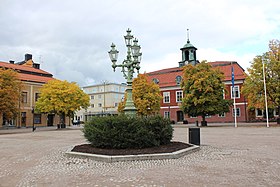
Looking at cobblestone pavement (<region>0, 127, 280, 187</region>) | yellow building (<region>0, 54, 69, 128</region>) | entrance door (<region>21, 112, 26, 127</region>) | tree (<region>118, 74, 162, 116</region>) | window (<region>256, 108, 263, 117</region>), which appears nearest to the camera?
cobblestone pavement (<region>0, 127, 280, 187</region>)

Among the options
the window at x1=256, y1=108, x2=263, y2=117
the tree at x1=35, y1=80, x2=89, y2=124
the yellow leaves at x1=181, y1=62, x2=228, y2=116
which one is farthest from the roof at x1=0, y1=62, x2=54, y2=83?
the window at x1=256, y1=108, x2=263, y2=117

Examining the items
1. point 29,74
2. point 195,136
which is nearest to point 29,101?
point 29,74

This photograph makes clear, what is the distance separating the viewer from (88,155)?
10039mm

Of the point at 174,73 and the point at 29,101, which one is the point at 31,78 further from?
the point at 174,73

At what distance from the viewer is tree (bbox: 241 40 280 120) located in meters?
33.2

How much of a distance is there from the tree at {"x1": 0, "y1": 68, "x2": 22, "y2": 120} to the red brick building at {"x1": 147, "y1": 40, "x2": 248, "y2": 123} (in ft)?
96.9

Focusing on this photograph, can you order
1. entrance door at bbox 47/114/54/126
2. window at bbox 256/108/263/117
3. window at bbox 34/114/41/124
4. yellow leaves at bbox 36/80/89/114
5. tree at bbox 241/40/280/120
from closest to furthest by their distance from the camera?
tree at bbox 241/40/280/120 < yellow leaves at bbox 36/80/89/114 < window at bbox 256/108/263/117 < window at bbox 34/114/41/124 < entrance door at bbox 47/114/54/126

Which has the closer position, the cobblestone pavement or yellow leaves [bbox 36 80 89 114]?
the cobblestone pavement

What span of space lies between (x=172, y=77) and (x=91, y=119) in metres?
47.2

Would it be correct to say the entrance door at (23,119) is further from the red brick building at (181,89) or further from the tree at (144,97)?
the red brick building at (181,89)

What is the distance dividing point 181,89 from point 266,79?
23074mm

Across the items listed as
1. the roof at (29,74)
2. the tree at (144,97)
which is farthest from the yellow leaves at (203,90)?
the roof at (29,74)

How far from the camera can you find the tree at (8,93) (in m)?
30.6

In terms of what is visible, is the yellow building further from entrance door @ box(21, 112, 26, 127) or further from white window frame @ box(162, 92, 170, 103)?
white window frame @ box(162, 92, 170, 103)
